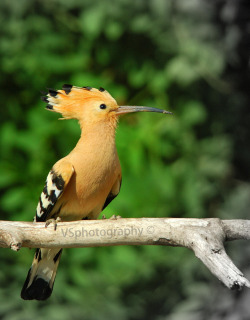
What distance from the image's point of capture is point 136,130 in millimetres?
4215

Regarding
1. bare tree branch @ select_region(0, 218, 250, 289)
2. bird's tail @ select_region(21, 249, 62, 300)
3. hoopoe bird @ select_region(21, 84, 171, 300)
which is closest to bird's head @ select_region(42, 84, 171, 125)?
A: hoopoe bird @ select_region(21, 84, 171, 300)

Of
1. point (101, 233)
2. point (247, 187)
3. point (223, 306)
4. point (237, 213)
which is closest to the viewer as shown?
point (101, 233)

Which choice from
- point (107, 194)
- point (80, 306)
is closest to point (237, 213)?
point (80, 306)

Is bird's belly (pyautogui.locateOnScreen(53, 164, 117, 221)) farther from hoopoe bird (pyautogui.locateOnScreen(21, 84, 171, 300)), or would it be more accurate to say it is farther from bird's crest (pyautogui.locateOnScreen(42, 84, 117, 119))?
bird's crest (pyautogui.locateOnScreen(42, 84, 117, 119))

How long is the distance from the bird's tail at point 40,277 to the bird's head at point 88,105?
73 cm

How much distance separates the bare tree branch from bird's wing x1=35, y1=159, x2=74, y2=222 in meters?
0.26

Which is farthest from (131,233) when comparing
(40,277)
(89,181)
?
(40,277)

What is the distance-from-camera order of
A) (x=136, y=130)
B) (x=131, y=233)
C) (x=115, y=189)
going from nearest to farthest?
(x=131, y=233) < (x=115, y=189) < (x=136, y=130)

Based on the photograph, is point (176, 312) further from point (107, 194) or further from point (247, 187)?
point (107, 194)

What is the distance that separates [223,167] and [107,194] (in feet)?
5.66

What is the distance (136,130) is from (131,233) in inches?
69.6

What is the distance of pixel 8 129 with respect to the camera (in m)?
Answer: 3.97

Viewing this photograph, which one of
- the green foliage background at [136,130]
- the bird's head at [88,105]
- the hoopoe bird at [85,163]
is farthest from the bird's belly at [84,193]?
the green foliage background at [136,130]

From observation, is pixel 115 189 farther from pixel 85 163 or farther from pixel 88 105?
pixel 88 105
